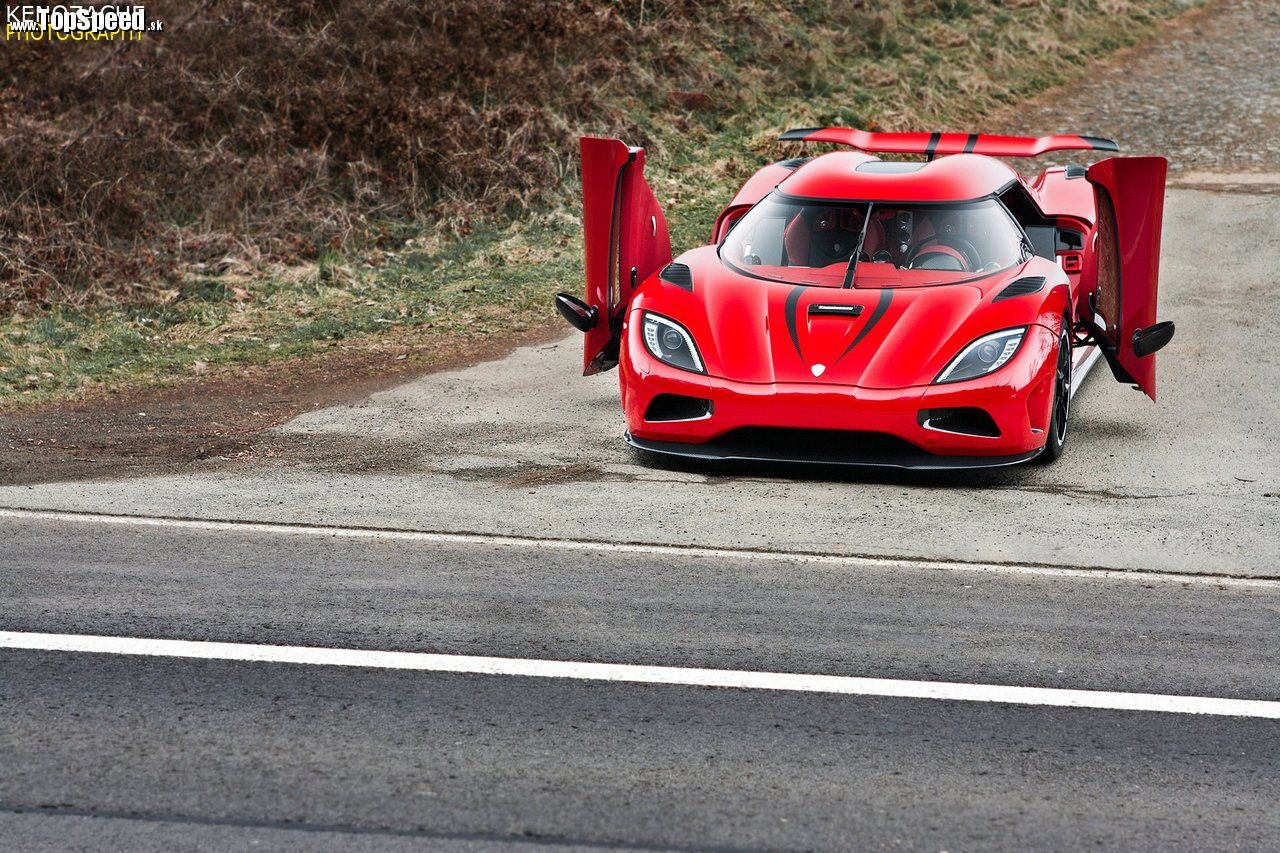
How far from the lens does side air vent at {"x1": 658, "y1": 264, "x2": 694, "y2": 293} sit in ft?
26.6

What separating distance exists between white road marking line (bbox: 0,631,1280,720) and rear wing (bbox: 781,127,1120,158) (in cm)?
555

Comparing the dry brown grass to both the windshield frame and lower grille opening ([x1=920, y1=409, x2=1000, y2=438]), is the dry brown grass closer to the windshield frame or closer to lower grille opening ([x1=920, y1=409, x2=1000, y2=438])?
the windshield frame

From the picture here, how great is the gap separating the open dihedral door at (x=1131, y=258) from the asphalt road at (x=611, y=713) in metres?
2.83

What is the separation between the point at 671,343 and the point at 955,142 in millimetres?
3397

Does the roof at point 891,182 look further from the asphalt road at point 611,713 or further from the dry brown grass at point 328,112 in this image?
the dry brown grass at point 328,112

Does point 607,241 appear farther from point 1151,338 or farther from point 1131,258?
point 1151,338

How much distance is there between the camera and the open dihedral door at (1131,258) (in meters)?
8.23

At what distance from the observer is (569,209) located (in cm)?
1541

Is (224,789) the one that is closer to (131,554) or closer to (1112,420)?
(131,554)

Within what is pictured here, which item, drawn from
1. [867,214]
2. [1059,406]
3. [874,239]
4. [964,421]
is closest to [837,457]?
[964,421]

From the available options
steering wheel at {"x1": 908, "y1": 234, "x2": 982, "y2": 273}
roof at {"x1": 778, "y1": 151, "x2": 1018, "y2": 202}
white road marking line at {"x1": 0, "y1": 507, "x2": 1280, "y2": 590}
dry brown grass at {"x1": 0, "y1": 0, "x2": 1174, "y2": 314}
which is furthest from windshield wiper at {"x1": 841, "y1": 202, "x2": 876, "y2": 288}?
dry brown grass at {"x1": 0, "y1": 0, "x2": 1174, "y2": 314}

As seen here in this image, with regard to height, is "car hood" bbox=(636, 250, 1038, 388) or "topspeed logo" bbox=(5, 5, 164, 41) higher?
"topspeed logo" bbox=(5, 5, 164, 41)

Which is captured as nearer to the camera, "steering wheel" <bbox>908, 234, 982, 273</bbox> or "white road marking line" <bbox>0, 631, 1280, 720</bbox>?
"white road marking line" <bbox>0, 631, 1280, 720</bbox>

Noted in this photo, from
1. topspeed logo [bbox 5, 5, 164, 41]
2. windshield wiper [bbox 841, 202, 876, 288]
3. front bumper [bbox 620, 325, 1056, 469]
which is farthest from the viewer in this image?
topspeed logo [bbox 5, 5, 164, 41]
